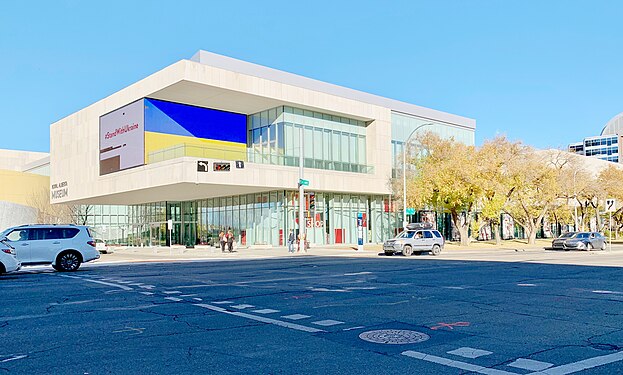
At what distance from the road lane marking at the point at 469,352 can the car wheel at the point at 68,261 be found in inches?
809

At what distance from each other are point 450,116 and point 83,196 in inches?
1637

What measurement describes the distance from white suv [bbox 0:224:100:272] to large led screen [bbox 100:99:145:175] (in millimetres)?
27191

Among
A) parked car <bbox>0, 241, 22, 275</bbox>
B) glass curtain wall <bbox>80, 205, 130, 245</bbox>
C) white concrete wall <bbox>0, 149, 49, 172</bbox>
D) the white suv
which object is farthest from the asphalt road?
white concrete wall <bbox>0, 149, 49, 172</bbox>

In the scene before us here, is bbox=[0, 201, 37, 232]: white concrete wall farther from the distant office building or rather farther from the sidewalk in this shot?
the distant office building

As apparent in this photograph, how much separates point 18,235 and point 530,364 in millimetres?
21594

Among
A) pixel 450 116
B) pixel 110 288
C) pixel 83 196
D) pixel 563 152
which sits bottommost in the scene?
pixel 110 288

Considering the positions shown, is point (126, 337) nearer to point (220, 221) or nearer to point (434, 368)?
point (434, 368)

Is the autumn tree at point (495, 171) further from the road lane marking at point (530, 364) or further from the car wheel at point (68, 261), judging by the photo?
the road lane marking at point (530, 364)

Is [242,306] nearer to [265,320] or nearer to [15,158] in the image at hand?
[265,320]

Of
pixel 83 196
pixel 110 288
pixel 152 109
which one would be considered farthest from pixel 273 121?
pixel 110 288

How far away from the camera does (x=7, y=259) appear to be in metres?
20.8

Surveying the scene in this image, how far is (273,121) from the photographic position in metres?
53.7

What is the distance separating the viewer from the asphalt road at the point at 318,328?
714 cm

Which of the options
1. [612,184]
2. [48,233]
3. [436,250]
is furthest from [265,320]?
[612,184]
